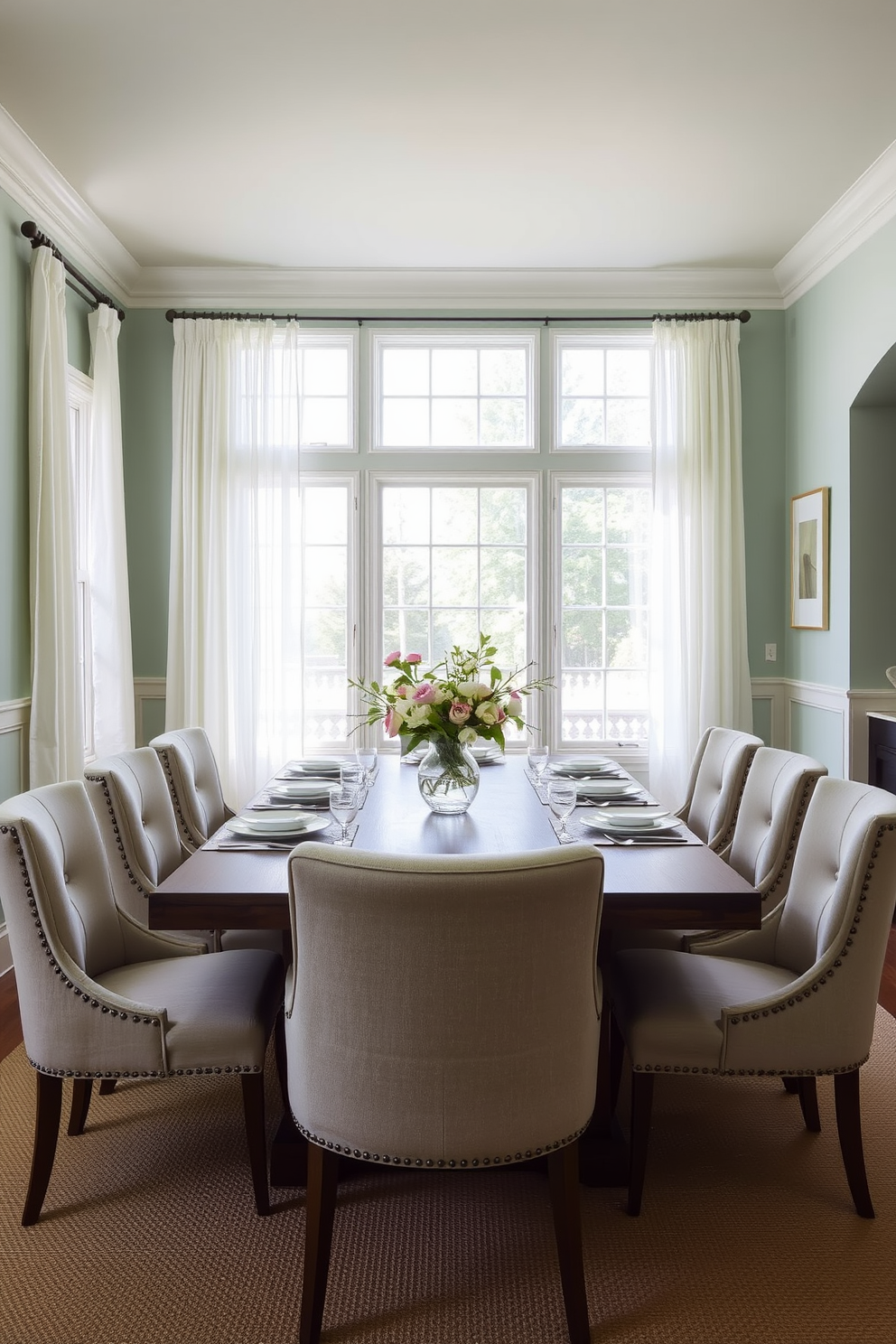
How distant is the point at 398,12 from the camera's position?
2.65 m

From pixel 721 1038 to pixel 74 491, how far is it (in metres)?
3.64

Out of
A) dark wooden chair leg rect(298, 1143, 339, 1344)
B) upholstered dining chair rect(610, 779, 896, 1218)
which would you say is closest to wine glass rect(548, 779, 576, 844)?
upholstered dining chair rect(610, 779, 896, 1218)

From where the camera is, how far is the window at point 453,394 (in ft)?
15.9

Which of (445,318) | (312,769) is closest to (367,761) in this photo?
(312,769)

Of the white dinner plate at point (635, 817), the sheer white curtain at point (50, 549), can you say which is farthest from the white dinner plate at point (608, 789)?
the sheer white curtain at point (50, 549)

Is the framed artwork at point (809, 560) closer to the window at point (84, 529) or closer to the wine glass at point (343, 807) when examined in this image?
the wine glass at point (343, 807)

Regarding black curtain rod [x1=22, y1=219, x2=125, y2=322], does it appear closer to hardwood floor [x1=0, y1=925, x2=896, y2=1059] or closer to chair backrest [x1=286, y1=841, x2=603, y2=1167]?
hardwood floor [x1=0, y1=925, x2=896, y2=1059]

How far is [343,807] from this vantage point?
6.79ft

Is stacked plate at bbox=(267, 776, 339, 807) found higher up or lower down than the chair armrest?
higher up

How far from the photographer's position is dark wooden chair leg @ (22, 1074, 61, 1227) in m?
1.86

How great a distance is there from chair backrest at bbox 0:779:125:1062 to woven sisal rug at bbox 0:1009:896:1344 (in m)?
0.41

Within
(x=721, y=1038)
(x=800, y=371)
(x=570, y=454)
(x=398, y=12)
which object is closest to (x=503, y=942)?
(x=721, y=1038)

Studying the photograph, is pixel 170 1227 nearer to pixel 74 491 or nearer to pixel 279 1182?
pixel 279 1182

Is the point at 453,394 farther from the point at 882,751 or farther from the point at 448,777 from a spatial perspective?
the point at 448,777
